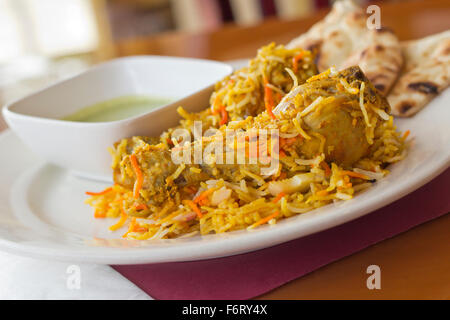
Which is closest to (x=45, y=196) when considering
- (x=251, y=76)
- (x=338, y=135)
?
(x=251, y=76)

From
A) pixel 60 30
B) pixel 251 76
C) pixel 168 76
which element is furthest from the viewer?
pixel 60 30

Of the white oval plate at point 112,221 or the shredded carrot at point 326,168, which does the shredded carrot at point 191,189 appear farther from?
the shredded carrot at point 326,168

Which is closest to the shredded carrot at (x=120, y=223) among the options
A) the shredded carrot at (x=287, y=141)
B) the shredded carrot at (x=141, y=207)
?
the shredded carrot at (x=141, y=207)

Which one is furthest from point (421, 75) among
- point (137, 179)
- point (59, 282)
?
point (59, 282)

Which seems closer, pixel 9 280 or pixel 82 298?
pixel 82 298

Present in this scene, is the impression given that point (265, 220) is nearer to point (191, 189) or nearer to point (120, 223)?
point (191, 189)

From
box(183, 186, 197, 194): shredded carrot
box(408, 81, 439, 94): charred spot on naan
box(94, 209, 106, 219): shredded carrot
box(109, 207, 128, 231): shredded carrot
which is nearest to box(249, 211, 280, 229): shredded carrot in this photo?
box(183, 186, 197, 194): shredded carrot

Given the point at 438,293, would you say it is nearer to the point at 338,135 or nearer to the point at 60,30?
the point at 338,135
